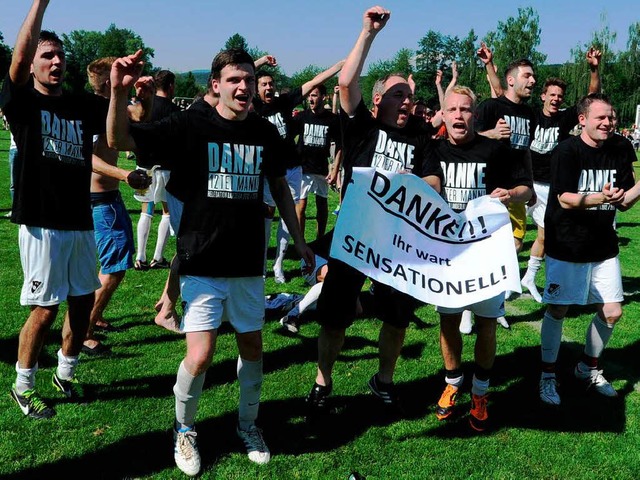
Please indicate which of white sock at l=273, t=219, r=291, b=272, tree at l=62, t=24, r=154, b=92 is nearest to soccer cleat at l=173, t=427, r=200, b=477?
white sock at l=273, t=219, r=291, b=272

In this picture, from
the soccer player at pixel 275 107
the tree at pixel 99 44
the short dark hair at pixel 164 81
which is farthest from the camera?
the tree at pixel 99 44

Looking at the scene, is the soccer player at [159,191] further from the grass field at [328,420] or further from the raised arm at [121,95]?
the raised arm at [121,95]

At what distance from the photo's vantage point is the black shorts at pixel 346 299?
4359 millimetres

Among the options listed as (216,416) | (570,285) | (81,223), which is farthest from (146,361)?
(570,285)

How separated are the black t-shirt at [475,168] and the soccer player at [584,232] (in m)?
0.55

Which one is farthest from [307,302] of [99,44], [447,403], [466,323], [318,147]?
[99,44]

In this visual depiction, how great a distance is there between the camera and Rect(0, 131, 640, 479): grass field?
12.4 feet

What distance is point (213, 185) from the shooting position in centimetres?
349

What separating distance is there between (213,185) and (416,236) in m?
1.45

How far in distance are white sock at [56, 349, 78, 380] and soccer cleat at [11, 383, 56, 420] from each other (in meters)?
0.29

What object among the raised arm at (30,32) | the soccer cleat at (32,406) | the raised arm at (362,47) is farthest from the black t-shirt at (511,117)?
the soccer cleat at (32,406)

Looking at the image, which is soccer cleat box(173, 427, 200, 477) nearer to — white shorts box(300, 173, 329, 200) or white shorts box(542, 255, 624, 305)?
white shorts box(542, 255, 624, 305)

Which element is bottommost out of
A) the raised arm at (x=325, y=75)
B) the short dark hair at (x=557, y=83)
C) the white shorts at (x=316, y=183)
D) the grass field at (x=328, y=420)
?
the grass field at (x=328, y=420)

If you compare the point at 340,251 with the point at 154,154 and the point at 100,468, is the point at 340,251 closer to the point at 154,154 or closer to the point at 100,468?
the point at 154,154
